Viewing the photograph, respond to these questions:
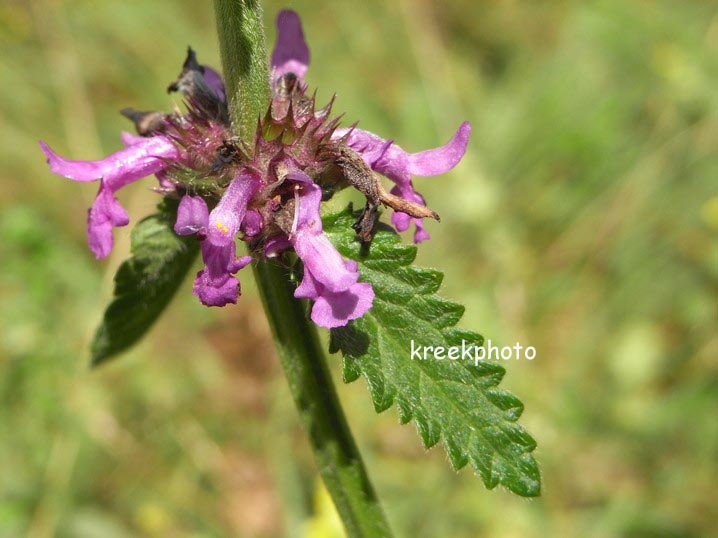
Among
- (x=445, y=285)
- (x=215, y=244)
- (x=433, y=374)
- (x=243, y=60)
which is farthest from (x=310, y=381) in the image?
(x=445, y=285)

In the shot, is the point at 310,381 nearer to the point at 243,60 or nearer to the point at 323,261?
the point at 323,261

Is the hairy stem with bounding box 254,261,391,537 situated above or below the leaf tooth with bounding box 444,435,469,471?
above

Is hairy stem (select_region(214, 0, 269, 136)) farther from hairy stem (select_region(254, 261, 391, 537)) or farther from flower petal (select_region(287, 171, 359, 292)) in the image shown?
hairy stem (select_region(254, 261, 391, 537))

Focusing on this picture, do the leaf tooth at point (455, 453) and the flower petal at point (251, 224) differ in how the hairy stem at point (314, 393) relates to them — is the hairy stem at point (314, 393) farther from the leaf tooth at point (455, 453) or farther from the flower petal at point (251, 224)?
the leaf tooth at point (455, 453)

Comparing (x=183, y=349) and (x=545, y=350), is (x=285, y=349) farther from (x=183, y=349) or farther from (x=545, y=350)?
(x=545, y=350)

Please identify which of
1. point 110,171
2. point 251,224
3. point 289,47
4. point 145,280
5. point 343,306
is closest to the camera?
point 343,306

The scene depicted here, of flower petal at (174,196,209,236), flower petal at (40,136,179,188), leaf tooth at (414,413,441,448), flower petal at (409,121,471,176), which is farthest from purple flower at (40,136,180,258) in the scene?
leaf tooth at (414,413,441,448)

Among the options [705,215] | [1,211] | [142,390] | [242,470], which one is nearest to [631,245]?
[705,215]
